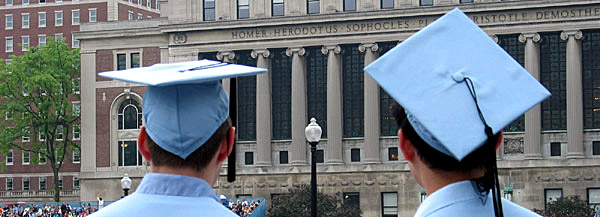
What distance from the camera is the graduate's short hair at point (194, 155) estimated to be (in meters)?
4.91

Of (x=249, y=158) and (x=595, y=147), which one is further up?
(x=595, y=147)

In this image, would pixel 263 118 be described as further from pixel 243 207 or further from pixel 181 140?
pixel 181 140

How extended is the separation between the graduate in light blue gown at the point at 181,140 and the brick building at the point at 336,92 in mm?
65051

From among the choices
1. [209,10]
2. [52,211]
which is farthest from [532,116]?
[52,211]

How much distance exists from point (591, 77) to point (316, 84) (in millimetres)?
19495

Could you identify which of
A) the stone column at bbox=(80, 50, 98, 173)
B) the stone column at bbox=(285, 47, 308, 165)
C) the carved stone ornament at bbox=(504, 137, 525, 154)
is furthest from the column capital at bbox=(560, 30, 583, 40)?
the stone column at bbox=(80, 50, 98, 173)

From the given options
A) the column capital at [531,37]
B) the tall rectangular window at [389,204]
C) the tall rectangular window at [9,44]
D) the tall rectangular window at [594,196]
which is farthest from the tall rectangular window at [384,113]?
the tall rectangular window at [9,44]

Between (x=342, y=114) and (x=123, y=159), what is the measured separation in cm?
1733

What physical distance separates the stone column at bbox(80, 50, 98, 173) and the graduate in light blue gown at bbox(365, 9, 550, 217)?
255 ft

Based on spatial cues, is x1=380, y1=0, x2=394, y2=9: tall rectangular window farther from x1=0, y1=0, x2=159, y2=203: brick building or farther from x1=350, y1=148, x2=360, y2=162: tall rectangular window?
x1=0, y1=0, x2=159, y2=203: brick building

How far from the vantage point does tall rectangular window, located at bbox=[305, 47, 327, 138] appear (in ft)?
253

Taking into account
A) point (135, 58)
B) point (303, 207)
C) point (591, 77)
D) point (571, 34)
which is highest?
point (571, 34)

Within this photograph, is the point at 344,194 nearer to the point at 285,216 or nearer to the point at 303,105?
the point at 303,105

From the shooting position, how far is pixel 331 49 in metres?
75.5
